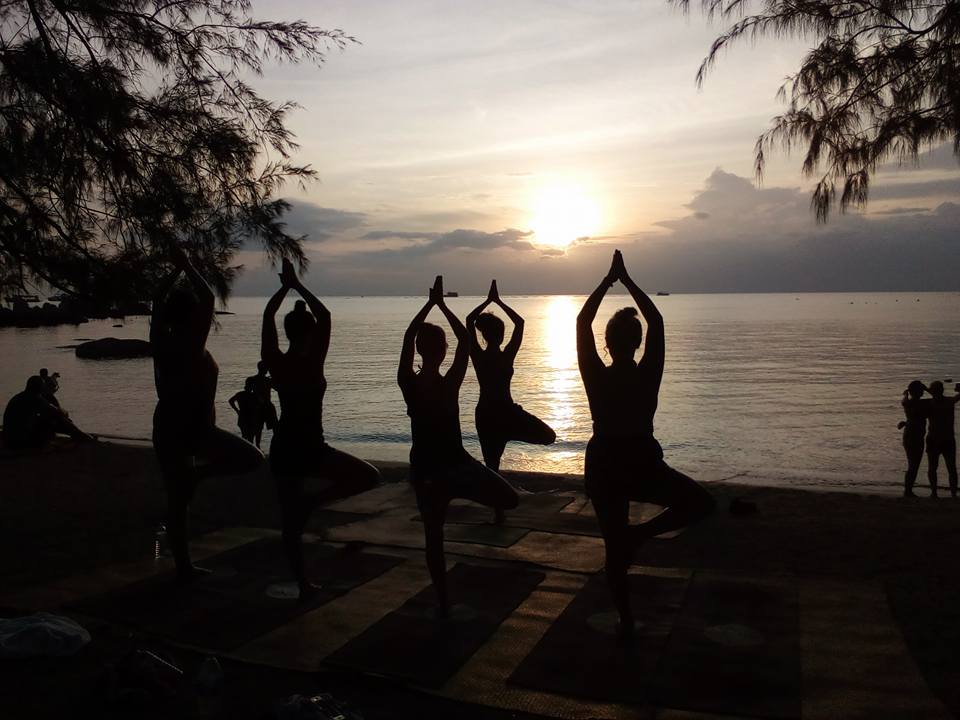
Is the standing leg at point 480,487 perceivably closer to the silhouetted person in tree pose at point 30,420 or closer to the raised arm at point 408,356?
the raised arm at point 408,356

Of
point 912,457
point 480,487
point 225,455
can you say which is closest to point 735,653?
point 480,487

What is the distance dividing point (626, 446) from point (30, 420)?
452 inches

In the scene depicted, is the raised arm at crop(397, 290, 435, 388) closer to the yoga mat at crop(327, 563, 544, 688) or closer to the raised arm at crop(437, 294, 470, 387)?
the raised arm at crop(437, 294, 470, 387)

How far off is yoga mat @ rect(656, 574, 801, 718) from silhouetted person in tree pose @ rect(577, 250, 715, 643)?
1.43 ft

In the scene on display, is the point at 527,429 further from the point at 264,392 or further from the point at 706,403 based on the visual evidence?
the point at 706,403

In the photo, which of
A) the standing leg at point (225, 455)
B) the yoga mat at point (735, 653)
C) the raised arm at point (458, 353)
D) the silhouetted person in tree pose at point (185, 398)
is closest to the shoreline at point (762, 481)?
the yoga mat at point (735, 653)

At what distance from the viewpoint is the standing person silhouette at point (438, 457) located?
4.61 m

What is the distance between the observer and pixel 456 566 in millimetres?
5879

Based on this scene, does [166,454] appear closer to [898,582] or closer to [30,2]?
[30,2]

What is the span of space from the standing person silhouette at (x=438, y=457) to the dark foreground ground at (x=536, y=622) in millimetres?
643

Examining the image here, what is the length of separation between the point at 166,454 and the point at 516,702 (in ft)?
9.98

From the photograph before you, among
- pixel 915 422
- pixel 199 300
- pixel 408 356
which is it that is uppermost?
pixel 199 300

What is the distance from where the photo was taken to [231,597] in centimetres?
518

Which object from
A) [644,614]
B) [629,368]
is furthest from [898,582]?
[629,368]
